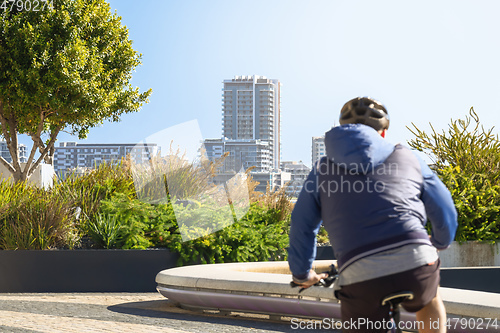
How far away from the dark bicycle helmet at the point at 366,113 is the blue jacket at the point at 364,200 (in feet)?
0.38

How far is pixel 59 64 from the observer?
2261 cm

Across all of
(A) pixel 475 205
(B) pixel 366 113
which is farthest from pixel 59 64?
(B) pixel 366 113

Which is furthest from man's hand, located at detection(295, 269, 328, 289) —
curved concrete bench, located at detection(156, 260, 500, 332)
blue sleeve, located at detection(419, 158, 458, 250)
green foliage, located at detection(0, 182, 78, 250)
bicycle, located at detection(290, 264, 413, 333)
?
green foliage, located at detection(0, 182, 78, 250)

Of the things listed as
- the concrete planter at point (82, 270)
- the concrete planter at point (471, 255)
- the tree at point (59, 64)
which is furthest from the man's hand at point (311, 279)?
the tree at point (59, 64)

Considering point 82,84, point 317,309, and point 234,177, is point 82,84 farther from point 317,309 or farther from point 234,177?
point 317,309

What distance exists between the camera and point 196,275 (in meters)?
7.08

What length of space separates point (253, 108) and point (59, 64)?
163m

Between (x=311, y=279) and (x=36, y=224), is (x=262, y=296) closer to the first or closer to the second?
(x=311, y=279)

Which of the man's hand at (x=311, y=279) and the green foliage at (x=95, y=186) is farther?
the green foliage at (x=95, y=186)

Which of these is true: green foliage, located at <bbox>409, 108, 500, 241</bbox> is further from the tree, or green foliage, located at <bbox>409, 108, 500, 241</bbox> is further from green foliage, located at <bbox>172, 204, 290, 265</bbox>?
the tree

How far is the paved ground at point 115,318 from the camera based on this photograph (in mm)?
6039

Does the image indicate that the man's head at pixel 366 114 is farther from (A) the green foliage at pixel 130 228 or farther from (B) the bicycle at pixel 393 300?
(A) the green foliage at pixel 130 228

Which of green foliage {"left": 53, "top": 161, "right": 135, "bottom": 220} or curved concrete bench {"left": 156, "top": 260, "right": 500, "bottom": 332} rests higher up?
green foliage {"left": 53, "top": 161, "right": 135, "bottom": 220}

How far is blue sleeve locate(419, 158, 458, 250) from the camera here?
2.50m
